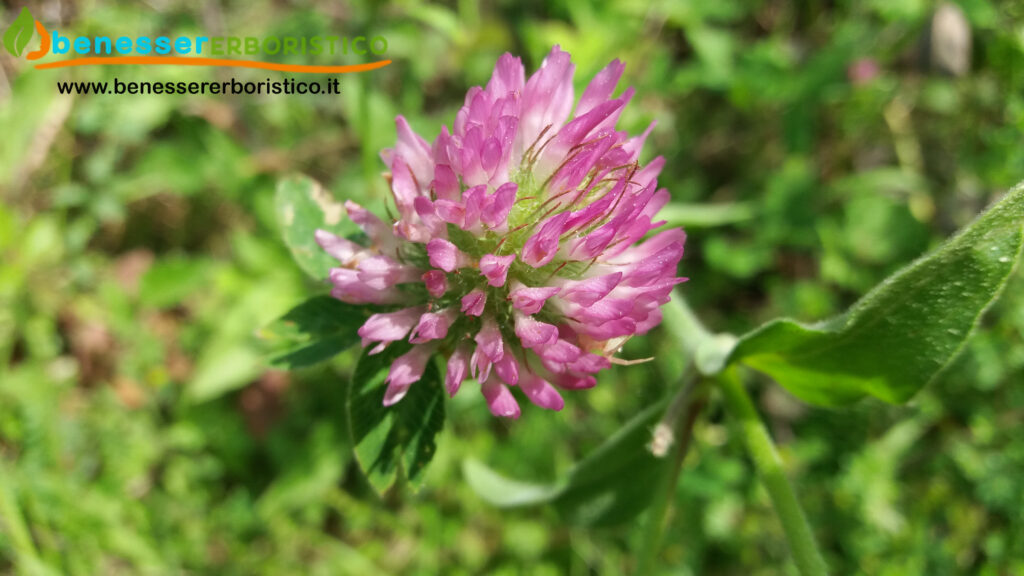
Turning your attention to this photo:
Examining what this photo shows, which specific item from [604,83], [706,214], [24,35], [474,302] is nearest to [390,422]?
[474,302]

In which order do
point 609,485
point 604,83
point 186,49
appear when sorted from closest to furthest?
Answer: 1. point 604,83
2. point 609,485
3. point 186,49

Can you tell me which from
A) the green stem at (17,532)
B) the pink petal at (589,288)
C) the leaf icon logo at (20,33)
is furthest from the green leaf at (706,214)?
the leaf icon logo at (20,33)

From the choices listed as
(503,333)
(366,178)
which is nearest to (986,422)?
(503,333)

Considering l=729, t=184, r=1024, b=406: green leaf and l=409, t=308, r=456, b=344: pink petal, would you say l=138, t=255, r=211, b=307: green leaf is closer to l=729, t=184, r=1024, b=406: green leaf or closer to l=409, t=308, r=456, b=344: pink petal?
l=409, t=308, r=456, b=344: pink petal

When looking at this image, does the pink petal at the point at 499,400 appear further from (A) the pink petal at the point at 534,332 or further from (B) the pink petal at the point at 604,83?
(B) the pink petal at the point at 604,83

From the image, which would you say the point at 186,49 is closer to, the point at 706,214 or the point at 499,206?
the point at 706,214

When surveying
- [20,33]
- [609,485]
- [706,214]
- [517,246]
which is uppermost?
[20,33]
